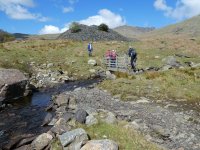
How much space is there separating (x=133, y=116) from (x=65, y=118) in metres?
4.29

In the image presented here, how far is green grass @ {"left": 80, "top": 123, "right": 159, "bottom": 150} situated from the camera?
52.4 ft

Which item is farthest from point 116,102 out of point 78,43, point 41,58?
point 78,43

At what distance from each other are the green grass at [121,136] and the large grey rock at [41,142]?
83.6 inches

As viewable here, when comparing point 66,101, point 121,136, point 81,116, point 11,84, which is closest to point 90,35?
point 11,84

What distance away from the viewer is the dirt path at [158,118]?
17422 mm

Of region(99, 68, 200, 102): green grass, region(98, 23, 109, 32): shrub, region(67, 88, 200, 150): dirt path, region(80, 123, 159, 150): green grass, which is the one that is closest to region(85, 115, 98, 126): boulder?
region(80, 123, 159, 150): green grass

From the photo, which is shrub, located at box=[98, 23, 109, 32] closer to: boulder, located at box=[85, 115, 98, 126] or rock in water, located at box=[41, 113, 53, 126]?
rock in water, located at box=[41, 113, 53, 126]

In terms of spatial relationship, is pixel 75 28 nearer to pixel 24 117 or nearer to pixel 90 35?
pixel 90 35

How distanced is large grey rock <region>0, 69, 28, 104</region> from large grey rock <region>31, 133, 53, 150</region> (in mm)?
13186

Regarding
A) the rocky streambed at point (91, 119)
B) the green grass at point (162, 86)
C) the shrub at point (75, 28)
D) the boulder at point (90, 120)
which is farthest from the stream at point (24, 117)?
the shrub at point (75, 28)

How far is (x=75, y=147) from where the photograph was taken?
1602 cm

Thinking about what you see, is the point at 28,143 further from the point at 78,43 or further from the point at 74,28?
the point at 74,28

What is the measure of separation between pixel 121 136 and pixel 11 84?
54.9ft

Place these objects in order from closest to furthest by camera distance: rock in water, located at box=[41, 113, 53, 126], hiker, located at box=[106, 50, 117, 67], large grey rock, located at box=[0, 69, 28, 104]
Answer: rock in water, located at box=[41, 113, 53, 126]
large grey rock, located at box=[0, 69, 28, 104]
hiker, located at box=[106, 50, 117, 67]
